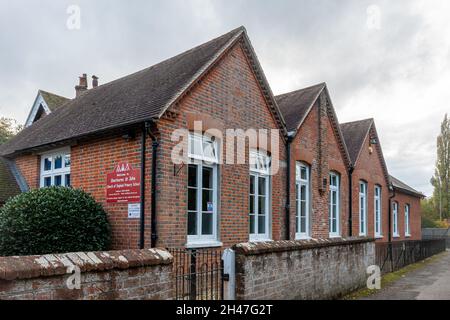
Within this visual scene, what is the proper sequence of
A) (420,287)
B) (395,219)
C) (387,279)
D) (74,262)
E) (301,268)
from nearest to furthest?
1. (74,262)
2. (301,268)
3. (420,287)
4. (387,279)
5. (395,219)

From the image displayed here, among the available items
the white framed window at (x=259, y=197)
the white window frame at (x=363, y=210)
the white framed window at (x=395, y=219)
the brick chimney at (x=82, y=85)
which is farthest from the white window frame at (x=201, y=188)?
the white framed window at (x=395, y=219)

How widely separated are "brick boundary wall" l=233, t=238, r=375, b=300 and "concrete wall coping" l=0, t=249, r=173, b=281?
66.1 inches

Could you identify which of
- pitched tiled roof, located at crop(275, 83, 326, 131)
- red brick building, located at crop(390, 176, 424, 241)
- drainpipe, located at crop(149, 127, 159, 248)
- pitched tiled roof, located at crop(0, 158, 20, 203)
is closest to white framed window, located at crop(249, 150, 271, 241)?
pitched tiled roof, located at crop(275, 83, 326, 131)

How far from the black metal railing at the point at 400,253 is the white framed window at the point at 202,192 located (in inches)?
243

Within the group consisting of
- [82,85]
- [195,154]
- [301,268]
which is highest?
[82,85]

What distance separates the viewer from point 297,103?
16016 millimetres

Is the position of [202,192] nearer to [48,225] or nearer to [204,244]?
[204,244]

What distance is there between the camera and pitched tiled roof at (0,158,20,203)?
12.5 m

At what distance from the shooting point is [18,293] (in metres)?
3.91

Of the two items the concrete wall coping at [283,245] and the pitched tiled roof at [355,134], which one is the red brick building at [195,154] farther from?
the pitched tiled roof at [355,134]

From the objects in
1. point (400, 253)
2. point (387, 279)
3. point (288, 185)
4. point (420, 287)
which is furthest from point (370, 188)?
point (420, 287)

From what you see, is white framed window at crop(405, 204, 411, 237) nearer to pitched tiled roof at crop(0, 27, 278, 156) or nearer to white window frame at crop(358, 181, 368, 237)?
white window frame at crop(358, 181, 368, 237)

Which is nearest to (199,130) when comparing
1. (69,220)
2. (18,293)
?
(69,220)

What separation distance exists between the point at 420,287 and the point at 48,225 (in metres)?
9.66
